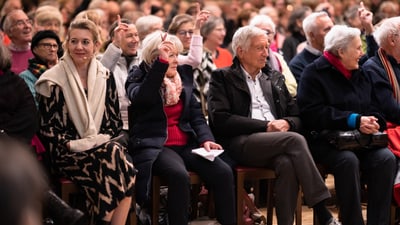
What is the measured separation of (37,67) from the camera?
4.65 meters

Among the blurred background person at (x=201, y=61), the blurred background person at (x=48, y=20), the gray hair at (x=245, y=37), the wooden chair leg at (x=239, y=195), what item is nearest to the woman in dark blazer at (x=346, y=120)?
the gray hair at (x=245, y=37)

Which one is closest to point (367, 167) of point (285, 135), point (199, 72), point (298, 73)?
point (285, 135)

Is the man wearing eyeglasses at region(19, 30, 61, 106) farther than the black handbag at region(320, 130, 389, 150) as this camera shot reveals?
Yes

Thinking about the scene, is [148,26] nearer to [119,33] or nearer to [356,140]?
[119,33]

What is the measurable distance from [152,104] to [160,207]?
2.30 ft

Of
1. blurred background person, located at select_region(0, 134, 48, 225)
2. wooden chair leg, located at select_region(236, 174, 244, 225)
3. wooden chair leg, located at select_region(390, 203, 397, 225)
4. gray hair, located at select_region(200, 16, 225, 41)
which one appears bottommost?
wooden chair leg, located at select_region(390, 203, 397, 225)

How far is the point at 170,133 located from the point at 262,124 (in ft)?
1.81

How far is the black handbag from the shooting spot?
14.8 feet

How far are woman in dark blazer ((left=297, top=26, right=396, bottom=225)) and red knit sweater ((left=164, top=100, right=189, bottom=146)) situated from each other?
0.78 meters

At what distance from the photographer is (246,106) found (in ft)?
15.2

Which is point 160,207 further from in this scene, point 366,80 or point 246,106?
point 366,80

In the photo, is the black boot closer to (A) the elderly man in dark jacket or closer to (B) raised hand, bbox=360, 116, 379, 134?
(A) the elderly man in dark jacket

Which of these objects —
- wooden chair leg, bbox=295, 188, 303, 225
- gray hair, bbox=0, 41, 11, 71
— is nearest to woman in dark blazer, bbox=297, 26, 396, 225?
wooden chair leg, bbox=295, 188, 303, 225

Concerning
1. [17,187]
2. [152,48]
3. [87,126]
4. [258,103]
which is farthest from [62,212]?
[17,187]
